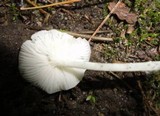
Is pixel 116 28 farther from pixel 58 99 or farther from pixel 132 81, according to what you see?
pixel 58 99

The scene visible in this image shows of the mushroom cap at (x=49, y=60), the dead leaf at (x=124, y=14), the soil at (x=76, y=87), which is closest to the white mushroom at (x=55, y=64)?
the mushroom cap at (x=49, y=60)

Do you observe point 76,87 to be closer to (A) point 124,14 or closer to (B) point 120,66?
(B) point 120,66

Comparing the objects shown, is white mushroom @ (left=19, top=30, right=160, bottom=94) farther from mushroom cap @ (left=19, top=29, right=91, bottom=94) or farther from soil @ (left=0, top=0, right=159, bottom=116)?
soil @ (left=0, top=0, right=159, bottom=116)

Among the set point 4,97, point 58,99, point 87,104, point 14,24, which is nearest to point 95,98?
point 87,104

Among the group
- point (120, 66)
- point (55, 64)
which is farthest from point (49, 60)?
point (120, 66)

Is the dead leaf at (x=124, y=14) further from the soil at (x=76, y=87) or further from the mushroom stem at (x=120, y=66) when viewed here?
the mushroom stem at (x=120, y=66)

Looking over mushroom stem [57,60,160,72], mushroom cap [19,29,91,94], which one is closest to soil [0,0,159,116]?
mushroom cap [19,29,91,94]
